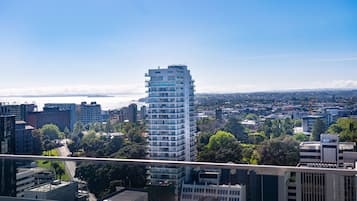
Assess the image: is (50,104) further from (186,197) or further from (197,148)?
(186,197)

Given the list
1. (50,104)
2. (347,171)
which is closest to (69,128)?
(50,104)

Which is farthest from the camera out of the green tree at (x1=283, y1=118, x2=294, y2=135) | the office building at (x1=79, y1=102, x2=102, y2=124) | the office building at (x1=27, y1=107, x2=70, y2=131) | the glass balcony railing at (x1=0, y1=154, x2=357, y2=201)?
the office building at (x1=79, y1=102, x2=102, y2=124)

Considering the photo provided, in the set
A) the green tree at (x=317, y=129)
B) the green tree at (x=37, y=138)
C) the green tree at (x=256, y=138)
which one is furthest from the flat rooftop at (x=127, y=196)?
the green tree at (x=317, y=129)

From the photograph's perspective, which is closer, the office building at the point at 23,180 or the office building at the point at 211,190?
the office building at the point at 211,190

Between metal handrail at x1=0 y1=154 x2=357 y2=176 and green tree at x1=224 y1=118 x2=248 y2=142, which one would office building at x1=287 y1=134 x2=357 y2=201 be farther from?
green tree at x1=224 y1=118 x2=248 y2=142

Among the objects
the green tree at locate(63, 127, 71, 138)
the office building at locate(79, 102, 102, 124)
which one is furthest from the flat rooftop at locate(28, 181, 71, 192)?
the office building at locate(79, 102, 102, 124)

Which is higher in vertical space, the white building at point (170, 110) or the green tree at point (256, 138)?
the white building at point (170, 110)

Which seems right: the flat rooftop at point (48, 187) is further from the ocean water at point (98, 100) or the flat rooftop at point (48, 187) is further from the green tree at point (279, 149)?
the ocean water at point (98, 100)
